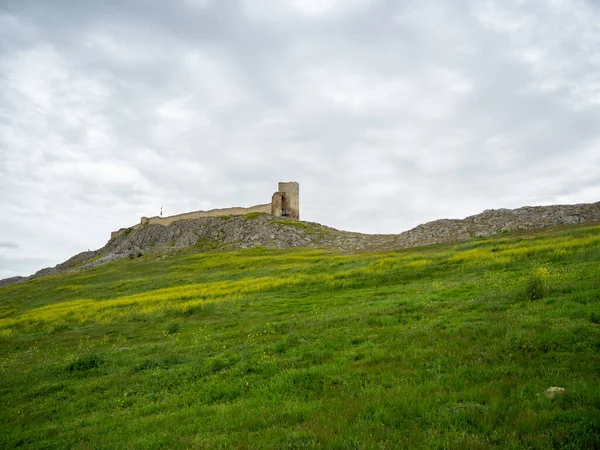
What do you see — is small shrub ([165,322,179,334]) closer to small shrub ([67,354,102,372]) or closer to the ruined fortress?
small shrub ([67,354,102,372])

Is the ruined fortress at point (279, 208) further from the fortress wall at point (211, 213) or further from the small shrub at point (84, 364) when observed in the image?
the small shrub at point (84, 364)

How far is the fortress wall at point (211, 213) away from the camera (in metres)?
111

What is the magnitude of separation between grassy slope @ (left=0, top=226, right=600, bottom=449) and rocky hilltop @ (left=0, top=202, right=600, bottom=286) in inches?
985

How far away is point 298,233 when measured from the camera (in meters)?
90.5

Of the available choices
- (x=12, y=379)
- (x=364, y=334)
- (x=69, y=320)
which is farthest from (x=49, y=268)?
(x=364, y=334)

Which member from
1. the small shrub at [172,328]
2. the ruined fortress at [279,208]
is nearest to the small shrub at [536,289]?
the small shrub at [172,328]

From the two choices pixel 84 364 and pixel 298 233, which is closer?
pixel 84 364

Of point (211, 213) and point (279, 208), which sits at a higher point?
point (211, 213)

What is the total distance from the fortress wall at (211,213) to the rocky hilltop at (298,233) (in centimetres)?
263

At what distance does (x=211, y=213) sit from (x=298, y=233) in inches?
1429

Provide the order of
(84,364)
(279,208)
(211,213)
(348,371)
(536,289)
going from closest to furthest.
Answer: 1. (348,371)
2. (536,289)
3. (84,364)
4. (279,208)
5. (211,213)

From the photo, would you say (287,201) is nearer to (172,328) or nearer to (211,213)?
(211,213)

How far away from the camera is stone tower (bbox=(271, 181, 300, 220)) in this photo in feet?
365

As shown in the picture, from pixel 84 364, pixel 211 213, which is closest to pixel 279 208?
pixel 211 213
